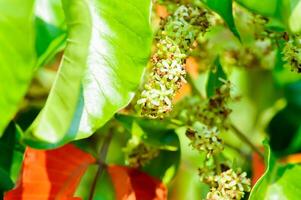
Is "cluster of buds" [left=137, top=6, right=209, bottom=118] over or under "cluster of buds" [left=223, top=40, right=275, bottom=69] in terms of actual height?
over

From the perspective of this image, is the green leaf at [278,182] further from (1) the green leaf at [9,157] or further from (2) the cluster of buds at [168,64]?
(1) the green leaf at [9,157]

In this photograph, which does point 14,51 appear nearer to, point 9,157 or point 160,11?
point 9,157

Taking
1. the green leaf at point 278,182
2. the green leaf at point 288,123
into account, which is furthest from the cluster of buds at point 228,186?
the green leaf at point 288,123

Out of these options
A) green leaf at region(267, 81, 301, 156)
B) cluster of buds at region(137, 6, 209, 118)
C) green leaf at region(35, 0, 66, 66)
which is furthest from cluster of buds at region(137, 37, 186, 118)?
green leaf at region(267, 81, 301, 156)

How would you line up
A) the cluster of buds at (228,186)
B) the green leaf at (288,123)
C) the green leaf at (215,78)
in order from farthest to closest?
the green leaf at (288,123), the green leaf at (215,78), the cluster of buds at (228,186)

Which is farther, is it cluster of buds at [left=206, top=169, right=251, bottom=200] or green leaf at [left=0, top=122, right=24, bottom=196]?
green leaf at [left=0, top=122, right=24, bottom=196]

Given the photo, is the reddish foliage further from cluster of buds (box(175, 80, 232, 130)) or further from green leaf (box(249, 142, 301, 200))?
green leaf (box(249, 142, 301, 200))
